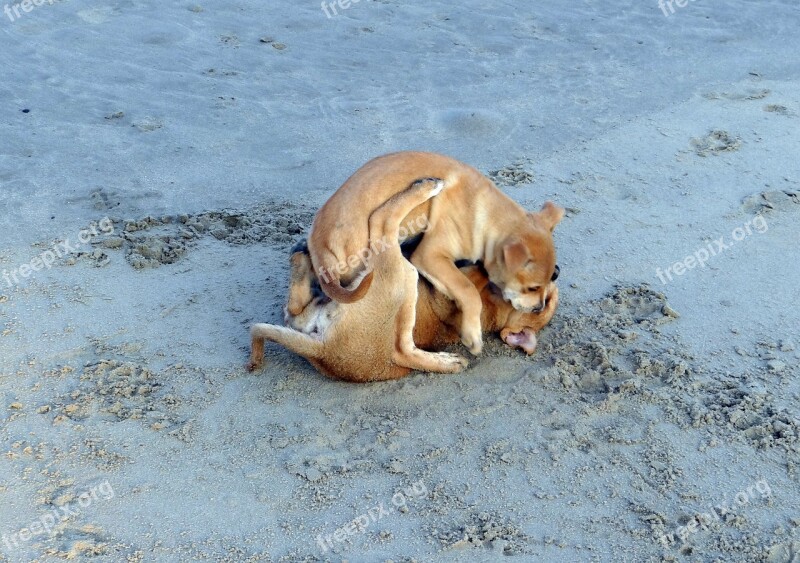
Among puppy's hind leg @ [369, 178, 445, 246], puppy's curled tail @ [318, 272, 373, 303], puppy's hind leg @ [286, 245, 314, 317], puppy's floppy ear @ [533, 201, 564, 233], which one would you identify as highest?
puppy's hind leg @ [369, 178, 445, 246]

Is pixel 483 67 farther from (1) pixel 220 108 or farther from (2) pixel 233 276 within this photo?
(2) pixel 233 276

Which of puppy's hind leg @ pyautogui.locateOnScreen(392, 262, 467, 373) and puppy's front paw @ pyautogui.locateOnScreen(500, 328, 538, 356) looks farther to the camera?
puppy's front paw @ pyautogui.locateOnScreen(500, 328, 538, 356)

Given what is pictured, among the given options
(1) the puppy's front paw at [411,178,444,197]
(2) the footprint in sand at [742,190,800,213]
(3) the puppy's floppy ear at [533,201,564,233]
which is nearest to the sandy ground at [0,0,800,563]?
(2) the footprint in sand at [742,190,800,213]

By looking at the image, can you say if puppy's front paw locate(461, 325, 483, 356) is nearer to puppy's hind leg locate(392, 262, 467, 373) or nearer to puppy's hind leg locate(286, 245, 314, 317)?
puppy's hind leg locate(392, 262, 467, 373)

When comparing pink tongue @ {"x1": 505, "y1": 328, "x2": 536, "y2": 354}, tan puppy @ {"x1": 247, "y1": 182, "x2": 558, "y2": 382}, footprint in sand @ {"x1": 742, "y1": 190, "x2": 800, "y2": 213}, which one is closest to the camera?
tan puppy @ {"x1": 247, "y1": 182, "x2": 558, "y2": 382}

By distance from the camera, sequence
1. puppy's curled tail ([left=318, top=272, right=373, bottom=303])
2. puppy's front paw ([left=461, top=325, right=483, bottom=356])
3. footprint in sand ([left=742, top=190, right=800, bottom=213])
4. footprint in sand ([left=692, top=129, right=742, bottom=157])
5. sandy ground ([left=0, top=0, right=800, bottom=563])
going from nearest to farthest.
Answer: sandy ground ([left=0, top=0, right=800, bottom=563])
puppy's curled tail ([left=318, top=272, right=373, bottom=303])
puppy's front paw ([left=461, top=325, right=483, bottom=356])
footprint in sand ([left=742, top=190, right=800, bottom=213])
footprint in sand ([left=692, top=129, right=742, bottom=157])

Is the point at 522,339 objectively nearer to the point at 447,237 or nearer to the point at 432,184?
the point at 447,237

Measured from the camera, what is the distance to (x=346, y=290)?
195 inches

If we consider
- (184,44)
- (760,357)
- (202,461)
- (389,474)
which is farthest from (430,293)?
(184,44)

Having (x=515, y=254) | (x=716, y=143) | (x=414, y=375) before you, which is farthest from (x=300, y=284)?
(x=716, y=143)

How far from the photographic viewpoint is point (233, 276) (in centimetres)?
611

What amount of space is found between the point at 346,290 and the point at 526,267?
1.05 meters

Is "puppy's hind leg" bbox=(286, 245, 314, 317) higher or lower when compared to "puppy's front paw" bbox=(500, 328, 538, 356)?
higher

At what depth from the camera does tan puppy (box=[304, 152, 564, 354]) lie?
5.10 metres
